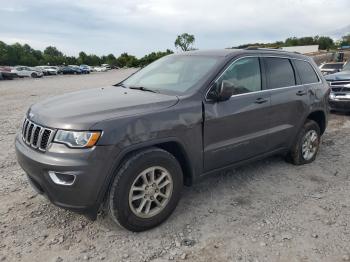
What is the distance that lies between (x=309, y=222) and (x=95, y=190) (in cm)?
218

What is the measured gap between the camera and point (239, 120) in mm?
3664

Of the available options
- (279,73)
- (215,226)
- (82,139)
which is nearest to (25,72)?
(279,73)

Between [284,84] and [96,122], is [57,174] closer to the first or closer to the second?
[96,122]

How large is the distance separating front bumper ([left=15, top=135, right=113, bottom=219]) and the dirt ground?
1.41 ft

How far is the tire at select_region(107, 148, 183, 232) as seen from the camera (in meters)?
2.83

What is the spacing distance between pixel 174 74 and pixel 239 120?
98cm

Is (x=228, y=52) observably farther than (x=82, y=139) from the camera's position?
Yes

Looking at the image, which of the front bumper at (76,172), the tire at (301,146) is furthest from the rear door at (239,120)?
the front bumper at (76,172)

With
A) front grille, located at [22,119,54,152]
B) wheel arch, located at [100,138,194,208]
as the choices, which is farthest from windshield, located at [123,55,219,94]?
front grille, located at [22,119,54,152]

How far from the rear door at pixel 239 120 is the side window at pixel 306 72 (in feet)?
3.30

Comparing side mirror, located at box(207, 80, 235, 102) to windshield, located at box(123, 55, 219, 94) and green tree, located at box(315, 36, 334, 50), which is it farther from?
green tree, located at box(315, 36, 334, 50)

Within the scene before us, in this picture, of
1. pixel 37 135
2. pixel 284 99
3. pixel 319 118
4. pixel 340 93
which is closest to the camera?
pixel 37 135

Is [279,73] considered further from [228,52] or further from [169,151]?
[169,151]

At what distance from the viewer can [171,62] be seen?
14.0ft
